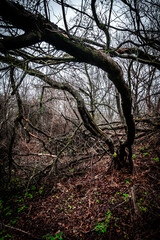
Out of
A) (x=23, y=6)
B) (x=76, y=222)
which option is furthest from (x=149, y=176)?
(x=23, y=6)

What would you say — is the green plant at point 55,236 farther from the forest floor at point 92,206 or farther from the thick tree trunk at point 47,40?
the thick tree trunk at point 47,40

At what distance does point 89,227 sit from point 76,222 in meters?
0.39

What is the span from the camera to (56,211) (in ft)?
10.1

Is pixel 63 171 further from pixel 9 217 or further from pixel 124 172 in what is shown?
pixel 124 172

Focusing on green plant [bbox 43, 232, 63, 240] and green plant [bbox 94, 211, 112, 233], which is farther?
green plant [bbox 43, 232, 63, 240]

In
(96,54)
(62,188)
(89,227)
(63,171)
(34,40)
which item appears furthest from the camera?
(63,171)

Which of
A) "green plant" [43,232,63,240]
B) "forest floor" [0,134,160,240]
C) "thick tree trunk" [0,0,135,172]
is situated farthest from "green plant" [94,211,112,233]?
"thick tree trunk" [0,0,135,172]

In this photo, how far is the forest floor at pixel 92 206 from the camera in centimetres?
186

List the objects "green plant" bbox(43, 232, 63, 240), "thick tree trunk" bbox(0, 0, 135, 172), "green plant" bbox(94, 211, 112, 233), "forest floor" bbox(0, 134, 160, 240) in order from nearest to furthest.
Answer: "thick tree trunk" bbox(0, 0, 135, 172) → "forest floor" bbox(0, 134, 160, 240) → "green plant" bbox(94, 211, 112, 233) → "green plant" bbox(43, 232, 63, 240)

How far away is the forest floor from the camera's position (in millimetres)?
1857

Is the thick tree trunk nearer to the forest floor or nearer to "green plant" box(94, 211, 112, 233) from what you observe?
the forest floor

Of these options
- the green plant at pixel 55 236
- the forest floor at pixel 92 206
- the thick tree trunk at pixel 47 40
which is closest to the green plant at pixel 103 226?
the forest floor at pixel 92 206

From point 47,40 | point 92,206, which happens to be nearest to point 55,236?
point 92,206

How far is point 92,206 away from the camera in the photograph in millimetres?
2873
